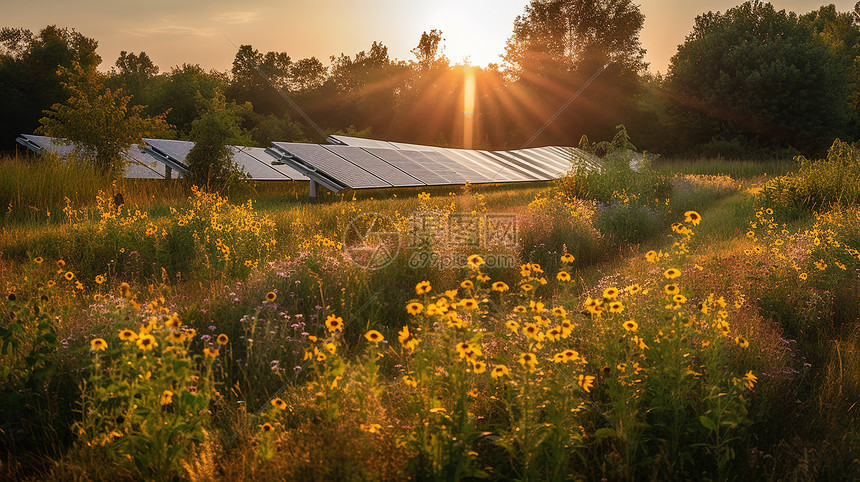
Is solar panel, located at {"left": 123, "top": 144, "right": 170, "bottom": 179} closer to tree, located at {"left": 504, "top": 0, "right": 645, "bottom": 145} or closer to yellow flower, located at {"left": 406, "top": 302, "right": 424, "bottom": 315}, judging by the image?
yellow flower, located at {"left": 406, "top": 302, "right": 424, "bottom": 315}

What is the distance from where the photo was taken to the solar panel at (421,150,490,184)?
43.6 ft

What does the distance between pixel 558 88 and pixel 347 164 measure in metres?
26.2

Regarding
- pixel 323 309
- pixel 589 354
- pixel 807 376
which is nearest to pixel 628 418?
pixel 589 354

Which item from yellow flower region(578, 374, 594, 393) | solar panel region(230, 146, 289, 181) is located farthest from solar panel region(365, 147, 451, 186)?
yellow flower region(578, 374, 594, 393)

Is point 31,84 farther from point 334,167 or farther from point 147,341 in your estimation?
point 147,341

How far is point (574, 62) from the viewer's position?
115 feet

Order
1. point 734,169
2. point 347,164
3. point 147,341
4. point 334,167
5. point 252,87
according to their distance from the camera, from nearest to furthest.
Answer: point 147,341 → point 334,167 → point 347,164 → point 734,169 → point 252,87

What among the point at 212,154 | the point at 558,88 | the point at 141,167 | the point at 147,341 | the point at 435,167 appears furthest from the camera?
the point at 558,88

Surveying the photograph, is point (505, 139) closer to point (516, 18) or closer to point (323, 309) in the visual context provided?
point (516, 18)

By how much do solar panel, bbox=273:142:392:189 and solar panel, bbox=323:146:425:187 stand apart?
0.78 ft

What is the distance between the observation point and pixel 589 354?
344 centimetres

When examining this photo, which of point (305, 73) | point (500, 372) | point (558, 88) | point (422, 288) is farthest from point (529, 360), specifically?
point (305, 73)

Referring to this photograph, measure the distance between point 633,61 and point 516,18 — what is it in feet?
26.8

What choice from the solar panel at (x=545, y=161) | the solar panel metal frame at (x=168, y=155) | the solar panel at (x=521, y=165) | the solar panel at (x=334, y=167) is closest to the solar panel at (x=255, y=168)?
the solar panel metal frame at (x=168, y=155)
